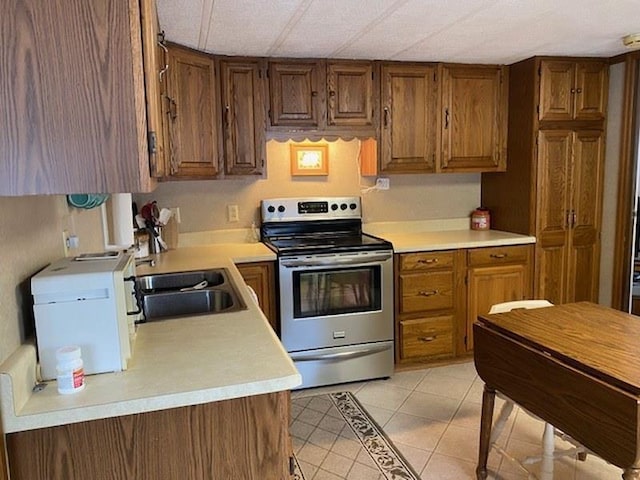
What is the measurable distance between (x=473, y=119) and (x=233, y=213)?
192cm

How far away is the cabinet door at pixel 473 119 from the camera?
3.57 meters

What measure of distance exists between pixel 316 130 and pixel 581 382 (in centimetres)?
232

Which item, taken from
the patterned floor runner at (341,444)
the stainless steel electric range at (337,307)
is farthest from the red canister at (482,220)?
the patterned floor runner at (341,444)

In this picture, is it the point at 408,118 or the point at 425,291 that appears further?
the point at 408,118

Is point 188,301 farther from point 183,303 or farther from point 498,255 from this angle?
point 498,255

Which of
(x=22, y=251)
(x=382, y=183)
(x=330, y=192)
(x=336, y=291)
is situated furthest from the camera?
(x=382, y=183)

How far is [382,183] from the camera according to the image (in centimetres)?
387

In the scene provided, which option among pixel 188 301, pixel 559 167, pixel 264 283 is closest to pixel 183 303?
pixel 188 301

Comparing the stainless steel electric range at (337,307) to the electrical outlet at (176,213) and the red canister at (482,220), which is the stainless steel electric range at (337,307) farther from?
the red canister at (482,220)

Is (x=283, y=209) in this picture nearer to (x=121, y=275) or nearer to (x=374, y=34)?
(x=374, y=34)

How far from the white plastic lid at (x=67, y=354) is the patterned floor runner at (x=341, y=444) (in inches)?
55.7

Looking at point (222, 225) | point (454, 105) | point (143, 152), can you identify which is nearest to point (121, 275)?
point (143, 152)

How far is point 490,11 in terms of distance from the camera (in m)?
2.38

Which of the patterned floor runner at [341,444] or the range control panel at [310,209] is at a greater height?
the range control panel at [310,209]
